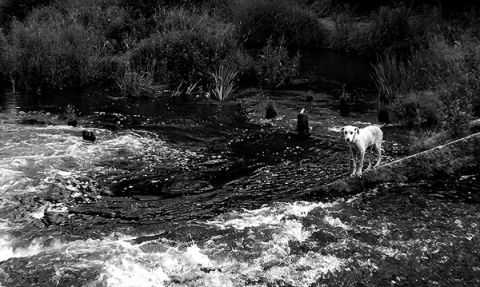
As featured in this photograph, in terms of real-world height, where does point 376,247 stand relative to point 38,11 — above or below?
below

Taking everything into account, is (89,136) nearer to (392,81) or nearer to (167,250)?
(167,250)

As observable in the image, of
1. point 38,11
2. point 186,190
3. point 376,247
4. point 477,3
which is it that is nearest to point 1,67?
point 38,11

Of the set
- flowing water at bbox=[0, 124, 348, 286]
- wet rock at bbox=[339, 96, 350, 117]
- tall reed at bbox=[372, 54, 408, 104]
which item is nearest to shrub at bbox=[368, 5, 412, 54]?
tall reed at bbox=[372, 54, 408, 104]

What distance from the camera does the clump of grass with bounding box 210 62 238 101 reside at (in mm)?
18359

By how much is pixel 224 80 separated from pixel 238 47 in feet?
16.3

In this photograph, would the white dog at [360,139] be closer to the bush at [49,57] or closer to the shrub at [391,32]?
the bush at [49,57]

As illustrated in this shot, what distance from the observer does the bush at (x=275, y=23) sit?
29.7 metres

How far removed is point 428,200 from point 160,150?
7.15 meters

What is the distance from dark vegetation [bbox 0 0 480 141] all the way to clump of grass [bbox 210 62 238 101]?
0.10m

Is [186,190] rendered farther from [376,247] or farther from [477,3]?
A: [477,3]

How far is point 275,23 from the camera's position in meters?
30.4

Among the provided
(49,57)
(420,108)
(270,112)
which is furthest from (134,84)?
(420,108)

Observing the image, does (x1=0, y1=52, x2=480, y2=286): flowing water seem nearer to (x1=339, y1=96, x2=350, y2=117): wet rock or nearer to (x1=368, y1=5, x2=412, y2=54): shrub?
(x1=339, y1=96, x2=350, y2=117): wet rock

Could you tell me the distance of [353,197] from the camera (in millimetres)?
9125
